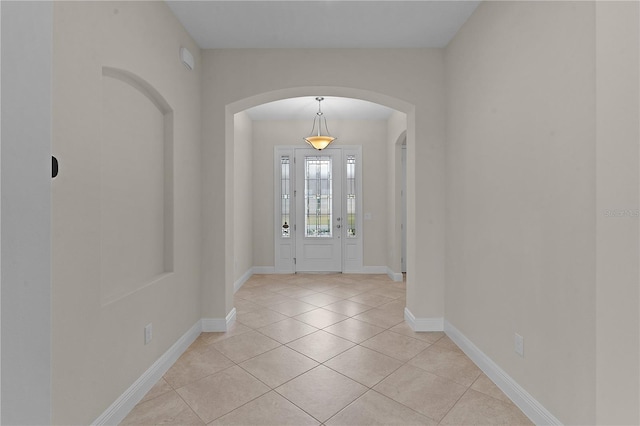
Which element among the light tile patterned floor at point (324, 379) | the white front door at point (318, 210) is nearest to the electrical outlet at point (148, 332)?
the light tile patterned floor at point (324, 379)

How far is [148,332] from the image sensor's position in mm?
2250

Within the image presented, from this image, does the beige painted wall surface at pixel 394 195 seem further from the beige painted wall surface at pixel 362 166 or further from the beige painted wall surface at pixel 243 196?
→ the beige painted wall surface at pixel 243 196

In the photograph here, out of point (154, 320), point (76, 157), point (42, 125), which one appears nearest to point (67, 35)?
point (76, 157)

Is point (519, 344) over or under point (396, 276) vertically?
over

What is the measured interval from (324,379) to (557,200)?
1.90 meters

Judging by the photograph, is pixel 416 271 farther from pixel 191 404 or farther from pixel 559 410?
pixel 191 404

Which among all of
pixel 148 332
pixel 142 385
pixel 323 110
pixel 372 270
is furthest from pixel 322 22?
pixel 372 270

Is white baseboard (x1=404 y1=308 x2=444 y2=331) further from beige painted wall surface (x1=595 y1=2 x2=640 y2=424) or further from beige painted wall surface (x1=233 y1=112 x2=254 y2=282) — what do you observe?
beige painted wall surface (x1=233 y1=112 x2=254 y2=282)

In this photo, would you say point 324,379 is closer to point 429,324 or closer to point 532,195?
point 429,324

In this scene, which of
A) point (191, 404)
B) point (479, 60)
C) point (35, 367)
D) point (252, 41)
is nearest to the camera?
point (35, 367)

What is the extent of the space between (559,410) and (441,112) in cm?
258

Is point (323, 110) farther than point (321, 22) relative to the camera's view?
Yes

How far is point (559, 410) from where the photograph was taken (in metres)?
1.71

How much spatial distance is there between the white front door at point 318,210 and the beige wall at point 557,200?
11.8 ft
